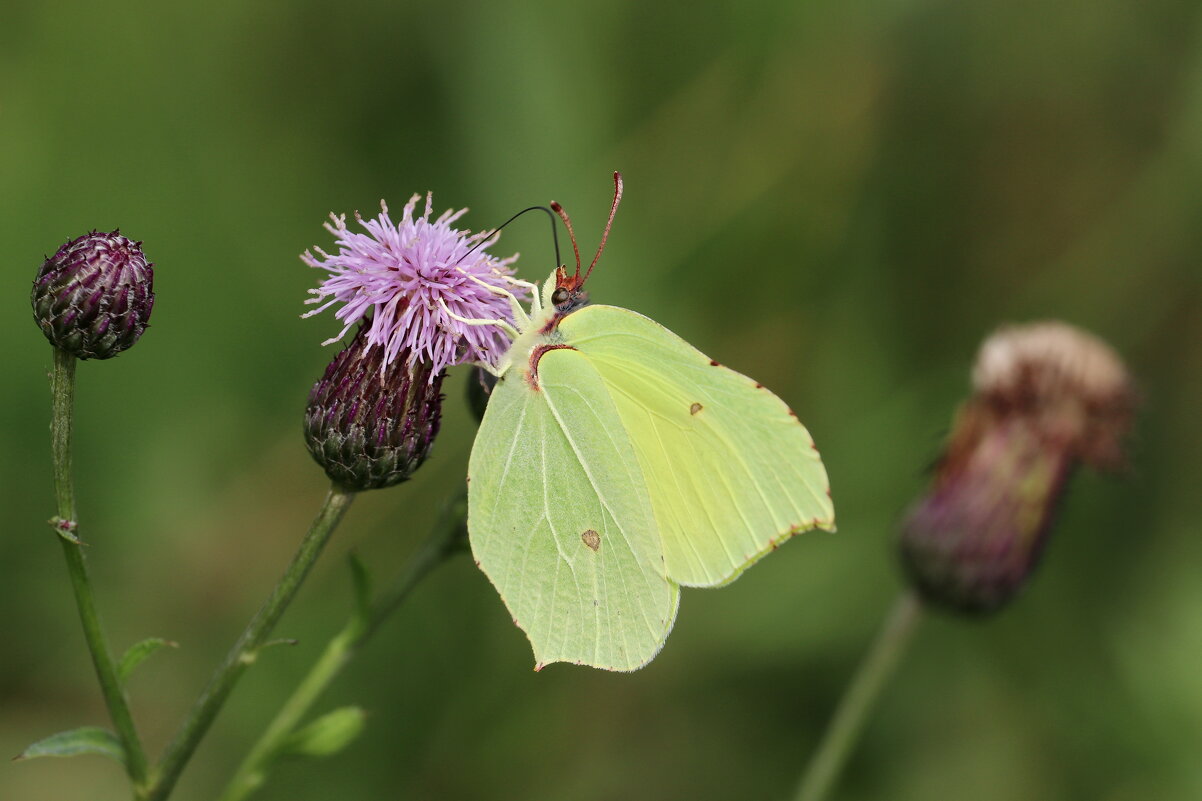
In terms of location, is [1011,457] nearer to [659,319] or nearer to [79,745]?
[659,319]

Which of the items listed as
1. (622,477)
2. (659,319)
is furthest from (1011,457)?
(622,477)

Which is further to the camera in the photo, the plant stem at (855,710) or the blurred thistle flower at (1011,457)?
the blurred thistle flower at (1011,457)

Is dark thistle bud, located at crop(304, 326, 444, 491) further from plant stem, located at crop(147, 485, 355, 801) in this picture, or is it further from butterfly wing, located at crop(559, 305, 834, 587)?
butterfly wing, located at crop(559, 305, 834, 587)

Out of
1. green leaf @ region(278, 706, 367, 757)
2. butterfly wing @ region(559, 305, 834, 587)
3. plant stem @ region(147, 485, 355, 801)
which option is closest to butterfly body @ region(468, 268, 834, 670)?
butterfly wing @ region(559, 305, 834, 587)

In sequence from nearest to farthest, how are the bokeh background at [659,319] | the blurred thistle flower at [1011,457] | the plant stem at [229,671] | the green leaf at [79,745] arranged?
the green leaf at [79,745] → the plant stem at [229,671] → the blurred thistle flower at [1011,457] → the bokeh background at [659,319]

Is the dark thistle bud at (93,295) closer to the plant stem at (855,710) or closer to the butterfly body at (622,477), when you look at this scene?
the butterfly body at (622,477)

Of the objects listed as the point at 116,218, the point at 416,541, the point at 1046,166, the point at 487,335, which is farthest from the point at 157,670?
the point at 1046,166

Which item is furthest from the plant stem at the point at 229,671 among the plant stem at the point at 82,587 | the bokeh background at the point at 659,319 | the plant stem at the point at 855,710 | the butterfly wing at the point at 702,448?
the plant stem at the point at 855,710
